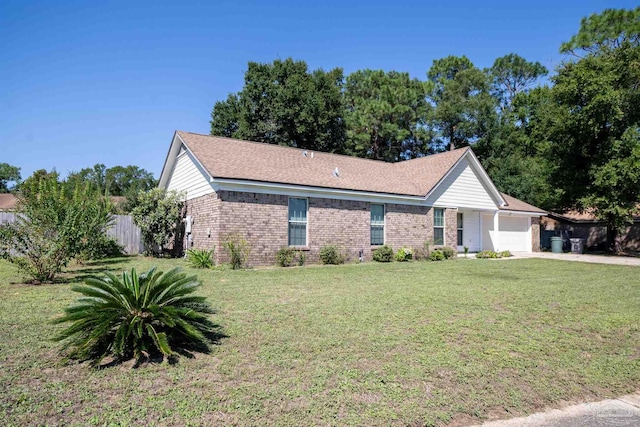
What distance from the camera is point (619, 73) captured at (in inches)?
971

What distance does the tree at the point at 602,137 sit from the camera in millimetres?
22641

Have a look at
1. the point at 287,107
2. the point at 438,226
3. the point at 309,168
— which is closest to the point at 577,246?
the point at 438,226

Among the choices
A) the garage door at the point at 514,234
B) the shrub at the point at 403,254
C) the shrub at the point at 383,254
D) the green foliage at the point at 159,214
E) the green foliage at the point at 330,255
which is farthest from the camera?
the garage door at the point at 514,234

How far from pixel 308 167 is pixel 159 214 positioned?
7069 mm

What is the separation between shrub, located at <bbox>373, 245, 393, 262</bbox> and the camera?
17.6m

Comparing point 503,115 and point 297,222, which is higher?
point 503,115

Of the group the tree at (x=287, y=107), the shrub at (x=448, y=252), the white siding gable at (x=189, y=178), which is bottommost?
the shrub at (x=448, y=252)

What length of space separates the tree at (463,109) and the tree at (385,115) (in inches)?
77.4

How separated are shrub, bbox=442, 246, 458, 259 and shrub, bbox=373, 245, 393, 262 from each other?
3464mm

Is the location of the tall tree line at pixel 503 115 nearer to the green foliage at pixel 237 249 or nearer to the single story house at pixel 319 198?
the single story house at pixel 319 198

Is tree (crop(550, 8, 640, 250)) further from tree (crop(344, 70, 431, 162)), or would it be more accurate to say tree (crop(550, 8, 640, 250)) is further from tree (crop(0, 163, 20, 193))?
tree (crop(0, 163, 20, 193))

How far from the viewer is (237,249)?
14.1 metres

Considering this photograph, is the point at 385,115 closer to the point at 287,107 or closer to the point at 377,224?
the point at 287,107

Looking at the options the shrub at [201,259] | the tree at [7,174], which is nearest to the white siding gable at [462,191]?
the shrub at [201,259]
